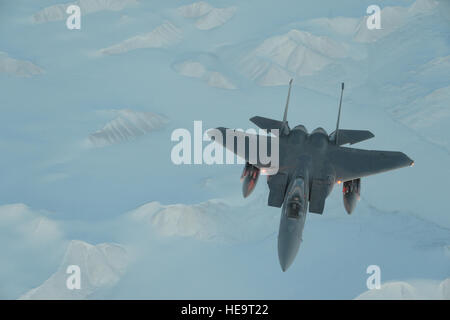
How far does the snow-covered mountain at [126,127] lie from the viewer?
45750 mm

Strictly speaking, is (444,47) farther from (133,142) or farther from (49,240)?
(49,240)

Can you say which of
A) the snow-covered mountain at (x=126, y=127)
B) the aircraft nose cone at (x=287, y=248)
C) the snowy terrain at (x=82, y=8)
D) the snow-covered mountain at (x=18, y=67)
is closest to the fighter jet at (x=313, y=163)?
the aircraft nose cone at (x=287, y=248)

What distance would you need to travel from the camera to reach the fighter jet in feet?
85.9

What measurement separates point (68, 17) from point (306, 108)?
165ft

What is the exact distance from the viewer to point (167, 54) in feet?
210

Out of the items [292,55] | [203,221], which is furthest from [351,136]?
[292,55]

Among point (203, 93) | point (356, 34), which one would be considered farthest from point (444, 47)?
point (203, 93)

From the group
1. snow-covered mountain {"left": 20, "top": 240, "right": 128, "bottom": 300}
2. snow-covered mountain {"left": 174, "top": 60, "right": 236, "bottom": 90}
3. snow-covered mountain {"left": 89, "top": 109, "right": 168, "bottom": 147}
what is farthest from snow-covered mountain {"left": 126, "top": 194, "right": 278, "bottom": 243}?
snow-covered mountain {"left": 174, "top": 60, "right": 236, "bottom": 90}

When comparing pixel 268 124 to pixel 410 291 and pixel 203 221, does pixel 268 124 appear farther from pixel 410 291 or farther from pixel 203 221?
pixel 410 291

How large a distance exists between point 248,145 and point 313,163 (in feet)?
16.0

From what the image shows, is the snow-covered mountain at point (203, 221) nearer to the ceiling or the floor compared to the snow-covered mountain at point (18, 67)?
nearer to the floor

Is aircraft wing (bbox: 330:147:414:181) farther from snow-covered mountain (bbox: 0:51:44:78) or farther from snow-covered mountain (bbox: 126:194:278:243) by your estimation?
snow-covered mountain (bbox: 0:51:44:78)

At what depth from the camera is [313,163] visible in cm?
A: 2752

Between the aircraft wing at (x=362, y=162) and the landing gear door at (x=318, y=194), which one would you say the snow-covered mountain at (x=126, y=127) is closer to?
the aircraft wing at (x=362, y=162)
